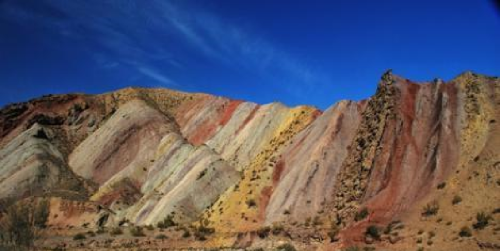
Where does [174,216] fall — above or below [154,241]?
above

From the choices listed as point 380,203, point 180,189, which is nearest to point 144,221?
point 180,189

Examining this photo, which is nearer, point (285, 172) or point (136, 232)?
point (136, 232)

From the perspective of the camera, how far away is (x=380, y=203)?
35688 millimetres

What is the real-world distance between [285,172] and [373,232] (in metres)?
15.9

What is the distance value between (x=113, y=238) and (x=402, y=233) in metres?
21.0

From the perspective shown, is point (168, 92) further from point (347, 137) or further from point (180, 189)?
point (347, 137)

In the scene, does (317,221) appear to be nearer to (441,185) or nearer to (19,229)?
(441,185)

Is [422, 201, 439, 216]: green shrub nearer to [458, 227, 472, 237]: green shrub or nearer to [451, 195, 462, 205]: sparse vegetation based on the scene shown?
[451, 195, 462, 205]: sparse vegetation

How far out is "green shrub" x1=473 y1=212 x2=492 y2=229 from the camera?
91.9 feet

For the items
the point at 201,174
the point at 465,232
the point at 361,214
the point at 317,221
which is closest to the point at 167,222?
the point at 201,174

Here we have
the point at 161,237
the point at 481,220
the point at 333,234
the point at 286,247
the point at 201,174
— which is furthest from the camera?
the point at 201,174

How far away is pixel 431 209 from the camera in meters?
31.9

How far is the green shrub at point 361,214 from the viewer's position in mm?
35156

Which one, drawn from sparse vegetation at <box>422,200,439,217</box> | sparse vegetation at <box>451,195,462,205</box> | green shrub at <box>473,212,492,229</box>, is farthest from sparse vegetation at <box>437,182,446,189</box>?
green shrub at <box>473,212,492,229</box>
